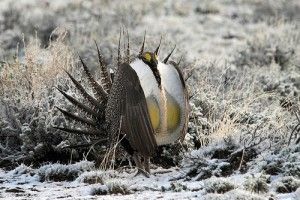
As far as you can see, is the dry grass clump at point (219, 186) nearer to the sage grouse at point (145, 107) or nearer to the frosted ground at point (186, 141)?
the frosted ground at point (186, 141)

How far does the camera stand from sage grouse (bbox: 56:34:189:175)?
447 cm

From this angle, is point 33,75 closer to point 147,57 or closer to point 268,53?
point 147,57

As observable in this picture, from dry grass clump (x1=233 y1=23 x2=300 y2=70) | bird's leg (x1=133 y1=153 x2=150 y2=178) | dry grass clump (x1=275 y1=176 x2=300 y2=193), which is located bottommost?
dry grass clump (x1=275 y1=176 x2=300 y2=193)

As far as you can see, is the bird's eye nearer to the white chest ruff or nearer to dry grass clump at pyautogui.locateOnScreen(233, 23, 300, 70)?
the white chest ruff

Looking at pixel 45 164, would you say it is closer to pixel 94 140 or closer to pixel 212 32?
pixel 94 140

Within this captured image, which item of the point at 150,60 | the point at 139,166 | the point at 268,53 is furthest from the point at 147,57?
the point at 268,53

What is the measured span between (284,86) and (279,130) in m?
2.84

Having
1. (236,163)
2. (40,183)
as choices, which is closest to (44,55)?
(40,183)

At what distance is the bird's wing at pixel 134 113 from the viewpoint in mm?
4445

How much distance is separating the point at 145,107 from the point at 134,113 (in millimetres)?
84

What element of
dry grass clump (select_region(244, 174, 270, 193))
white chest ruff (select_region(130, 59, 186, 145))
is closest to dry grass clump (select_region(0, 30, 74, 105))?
white chest ruff (select_region(130, 59, 186, 145))

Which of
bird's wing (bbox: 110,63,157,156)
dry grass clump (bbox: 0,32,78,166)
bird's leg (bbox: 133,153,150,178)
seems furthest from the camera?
dry grass clump (bbox: 0,32,78,166)

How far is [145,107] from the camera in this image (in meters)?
4.44

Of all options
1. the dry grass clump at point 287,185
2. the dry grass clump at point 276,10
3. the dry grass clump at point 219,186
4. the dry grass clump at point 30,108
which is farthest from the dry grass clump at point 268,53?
the dry grass clump at point 219,186
